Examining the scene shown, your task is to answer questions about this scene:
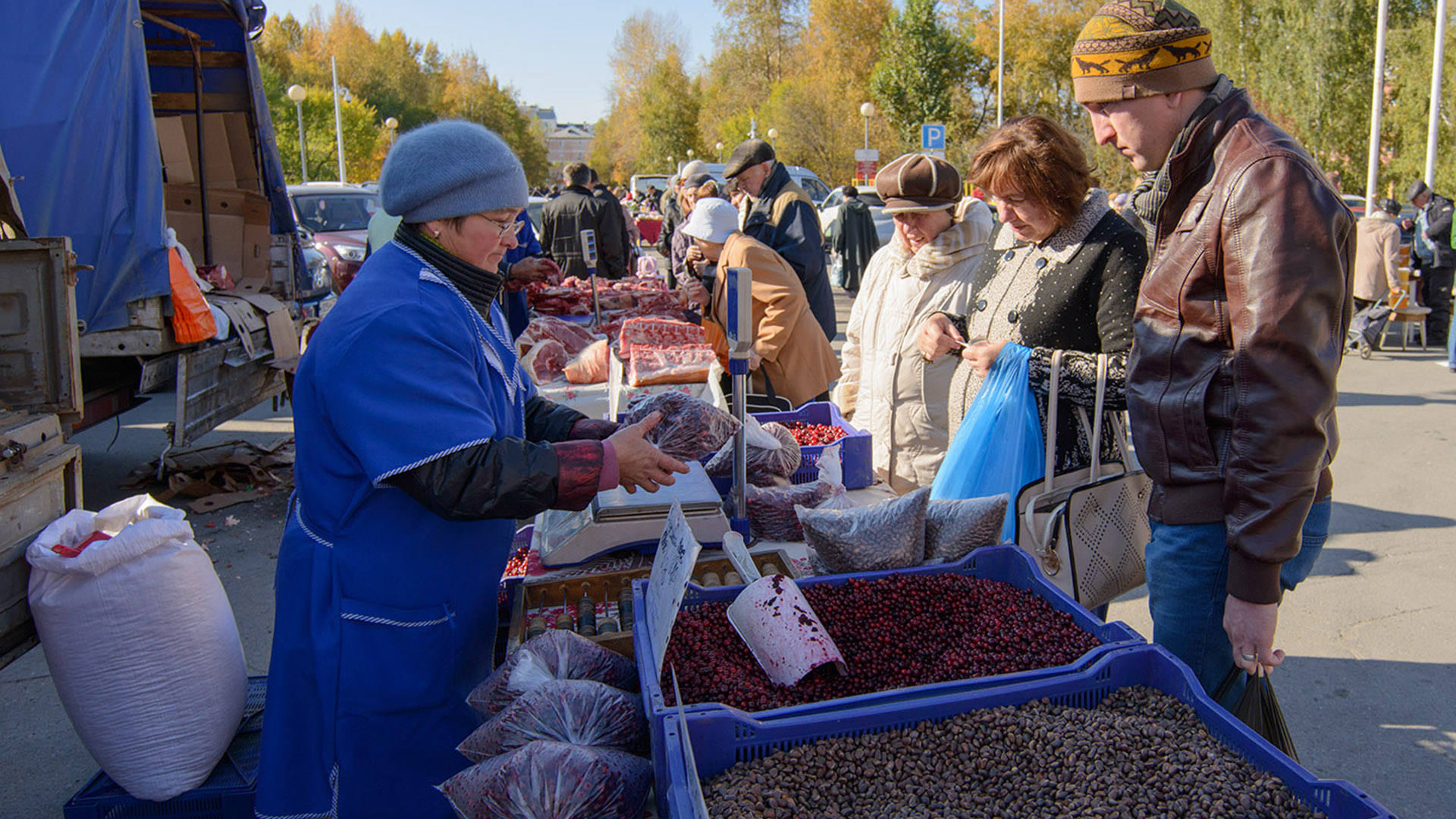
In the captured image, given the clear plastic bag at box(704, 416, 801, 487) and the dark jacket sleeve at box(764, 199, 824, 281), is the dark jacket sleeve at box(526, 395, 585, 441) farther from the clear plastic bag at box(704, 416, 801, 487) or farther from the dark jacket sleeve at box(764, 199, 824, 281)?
the dark jacket sleeve at box(764, 199, 824, 281)

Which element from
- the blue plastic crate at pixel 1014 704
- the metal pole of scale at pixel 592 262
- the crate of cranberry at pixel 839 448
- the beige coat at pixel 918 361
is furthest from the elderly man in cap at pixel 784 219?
the blue plastic crate at pixel 1014 704

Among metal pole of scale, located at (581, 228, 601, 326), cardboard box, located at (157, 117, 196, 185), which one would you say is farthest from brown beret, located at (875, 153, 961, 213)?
cardboard box, located at (157, 117, 196, 185)

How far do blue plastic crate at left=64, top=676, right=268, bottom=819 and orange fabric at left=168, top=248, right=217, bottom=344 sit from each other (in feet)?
12.0

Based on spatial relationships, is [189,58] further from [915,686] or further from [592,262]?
[915,686]

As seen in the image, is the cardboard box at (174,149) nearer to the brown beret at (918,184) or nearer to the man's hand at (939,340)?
the brown beret at (918,184)

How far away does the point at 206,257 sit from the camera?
687 centimetres

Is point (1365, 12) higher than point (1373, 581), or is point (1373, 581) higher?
point (1365, 12)

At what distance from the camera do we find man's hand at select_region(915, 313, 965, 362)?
2.60 m

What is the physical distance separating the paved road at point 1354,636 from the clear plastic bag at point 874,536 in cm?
200

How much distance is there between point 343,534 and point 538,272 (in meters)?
3.48

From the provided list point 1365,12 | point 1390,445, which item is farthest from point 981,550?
point 1365,12

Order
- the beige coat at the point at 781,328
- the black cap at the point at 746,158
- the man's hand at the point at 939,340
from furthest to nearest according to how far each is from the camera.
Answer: the black cap at the point at 746,158
the beige coat at the point at 781,328
the man's hand at the point at 939,340

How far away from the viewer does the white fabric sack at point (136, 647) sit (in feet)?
7.13

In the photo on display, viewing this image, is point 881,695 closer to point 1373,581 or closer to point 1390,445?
point 1373,581
